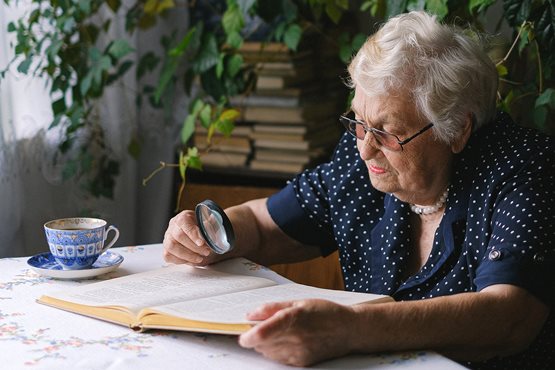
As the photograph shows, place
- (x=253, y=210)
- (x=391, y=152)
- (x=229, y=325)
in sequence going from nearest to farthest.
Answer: (x=229, y=325)
(x=391, y=152)
(x=253, y=210)

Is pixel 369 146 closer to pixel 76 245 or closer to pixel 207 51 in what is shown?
pixel 76 245

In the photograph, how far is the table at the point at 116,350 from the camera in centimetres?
117

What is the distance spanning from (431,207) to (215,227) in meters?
0.42

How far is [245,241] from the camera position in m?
1.82

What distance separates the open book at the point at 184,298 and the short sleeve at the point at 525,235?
0.63 feet

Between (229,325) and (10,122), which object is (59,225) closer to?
(229,325)

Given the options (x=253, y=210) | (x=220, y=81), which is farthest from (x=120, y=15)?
Result: (x=253, y=210)

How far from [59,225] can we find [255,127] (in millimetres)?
1172

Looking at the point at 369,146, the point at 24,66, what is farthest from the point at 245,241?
the point at 24,66

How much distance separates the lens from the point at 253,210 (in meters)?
1.94

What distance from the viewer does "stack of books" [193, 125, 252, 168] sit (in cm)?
274

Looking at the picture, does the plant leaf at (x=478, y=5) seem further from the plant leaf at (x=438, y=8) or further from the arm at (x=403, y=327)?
the arm at (x=403, y=327)

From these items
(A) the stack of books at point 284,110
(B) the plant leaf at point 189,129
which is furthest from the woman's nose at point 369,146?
(A) the stack of books at point 284,110

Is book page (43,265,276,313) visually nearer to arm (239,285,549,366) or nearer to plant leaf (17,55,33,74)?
arm (239,285,549,366)
